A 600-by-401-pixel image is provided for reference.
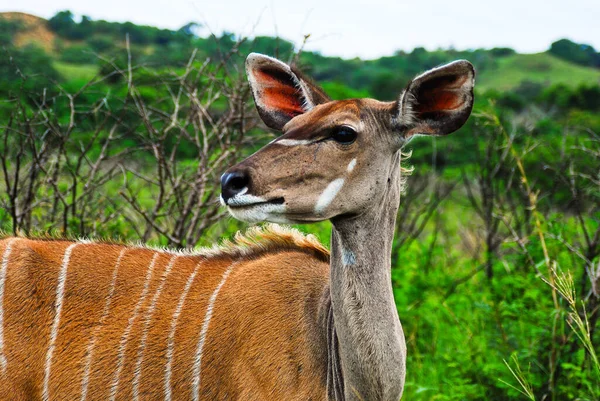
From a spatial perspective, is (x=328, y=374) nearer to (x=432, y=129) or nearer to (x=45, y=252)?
(x=432, y=129)

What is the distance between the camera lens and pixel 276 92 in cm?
343

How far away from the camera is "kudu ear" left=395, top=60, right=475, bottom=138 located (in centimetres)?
292

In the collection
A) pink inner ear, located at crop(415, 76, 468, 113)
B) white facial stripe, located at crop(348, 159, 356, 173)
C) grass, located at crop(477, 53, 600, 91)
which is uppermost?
pink inner ear, located at crop(415, 76, 468, 113)

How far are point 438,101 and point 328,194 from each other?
1.98 feet

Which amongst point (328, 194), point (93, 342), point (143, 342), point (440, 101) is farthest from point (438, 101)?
point (93, 342)

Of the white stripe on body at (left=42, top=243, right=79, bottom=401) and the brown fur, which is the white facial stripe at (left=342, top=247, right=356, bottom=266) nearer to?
the brown fur

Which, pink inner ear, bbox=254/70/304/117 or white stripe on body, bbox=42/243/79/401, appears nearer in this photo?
white stripe on body, bbox=42/243/79/401

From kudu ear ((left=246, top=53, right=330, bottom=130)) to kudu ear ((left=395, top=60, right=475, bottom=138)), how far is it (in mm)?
505

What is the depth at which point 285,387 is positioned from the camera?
9.53ft

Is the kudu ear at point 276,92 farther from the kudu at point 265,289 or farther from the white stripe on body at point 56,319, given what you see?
the white stripe on body at point 56,319

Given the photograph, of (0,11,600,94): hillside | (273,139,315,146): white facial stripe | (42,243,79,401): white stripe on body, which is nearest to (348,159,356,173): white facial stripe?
(273,139,315,146): white facial stripe

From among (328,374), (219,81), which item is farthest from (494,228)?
(328,374)

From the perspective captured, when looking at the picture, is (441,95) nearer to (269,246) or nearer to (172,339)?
(269,246)

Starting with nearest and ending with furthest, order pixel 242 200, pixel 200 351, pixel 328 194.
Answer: pixel 242 200
pixel 328 194
pixel 200 351
